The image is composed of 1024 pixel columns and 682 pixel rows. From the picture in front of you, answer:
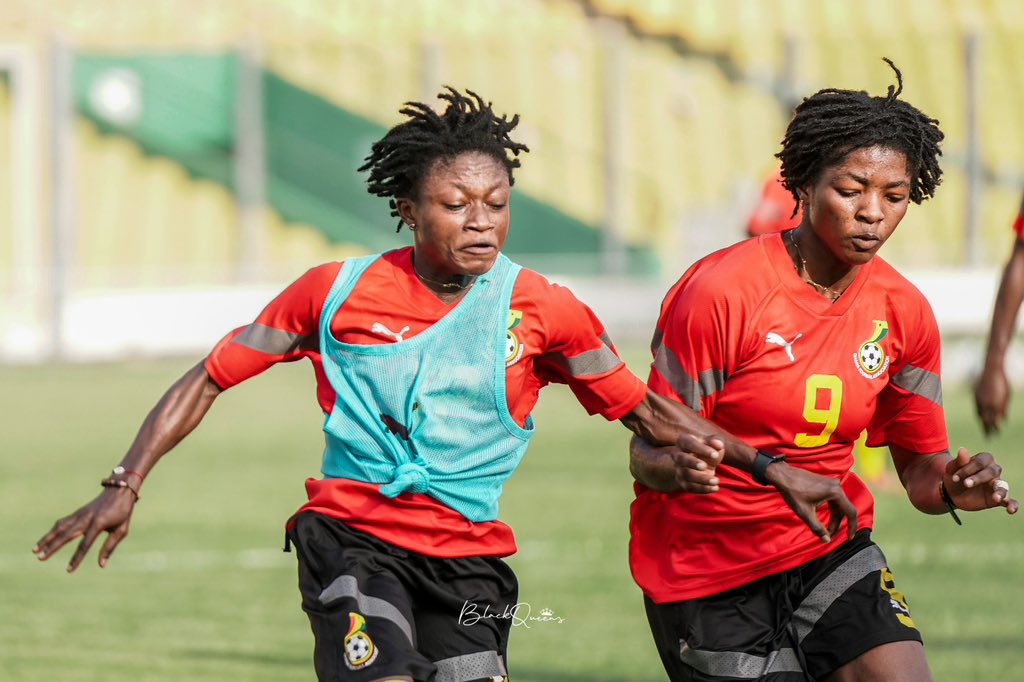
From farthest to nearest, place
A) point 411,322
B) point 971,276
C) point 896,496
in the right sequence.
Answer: point 971,276 < point 896,496 < point 411,322

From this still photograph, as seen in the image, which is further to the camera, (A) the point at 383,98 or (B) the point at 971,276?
(A) the point at 383,98

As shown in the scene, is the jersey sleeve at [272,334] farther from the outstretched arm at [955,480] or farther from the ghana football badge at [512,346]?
the outstretched arm at [955,480]

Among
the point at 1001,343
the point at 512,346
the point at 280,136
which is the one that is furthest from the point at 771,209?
the point at 280,136

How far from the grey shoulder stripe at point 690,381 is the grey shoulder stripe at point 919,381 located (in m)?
0.58

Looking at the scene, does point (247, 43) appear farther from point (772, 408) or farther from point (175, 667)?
point (772, 408)

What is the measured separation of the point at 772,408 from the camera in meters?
5.21

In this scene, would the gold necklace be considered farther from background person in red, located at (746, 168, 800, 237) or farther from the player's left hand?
background person in red, located at (746, 168, 800, 237)

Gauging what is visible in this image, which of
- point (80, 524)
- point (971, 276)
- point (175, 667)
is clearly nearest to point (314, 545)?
point (80, 524)

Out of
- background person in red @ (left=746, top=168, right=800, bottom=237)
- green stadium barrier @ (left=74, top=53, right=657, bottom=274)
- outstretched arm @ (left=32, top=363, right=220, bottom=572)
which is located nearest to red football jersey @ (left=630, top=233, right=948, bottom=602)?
outstretched arm @ (left=32, top=363, right=220, bottom=572)

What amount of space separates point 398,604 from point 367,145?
20.4 m

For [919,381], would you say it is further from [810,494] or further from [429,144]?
[429,144]

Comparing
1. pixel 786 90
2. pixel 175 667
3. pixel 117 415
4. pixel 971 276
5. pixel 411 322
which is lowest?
pixel 175 667

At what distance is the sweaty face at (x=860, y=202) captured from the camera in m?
5.11

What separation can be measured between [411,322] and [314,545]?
0.68 m
